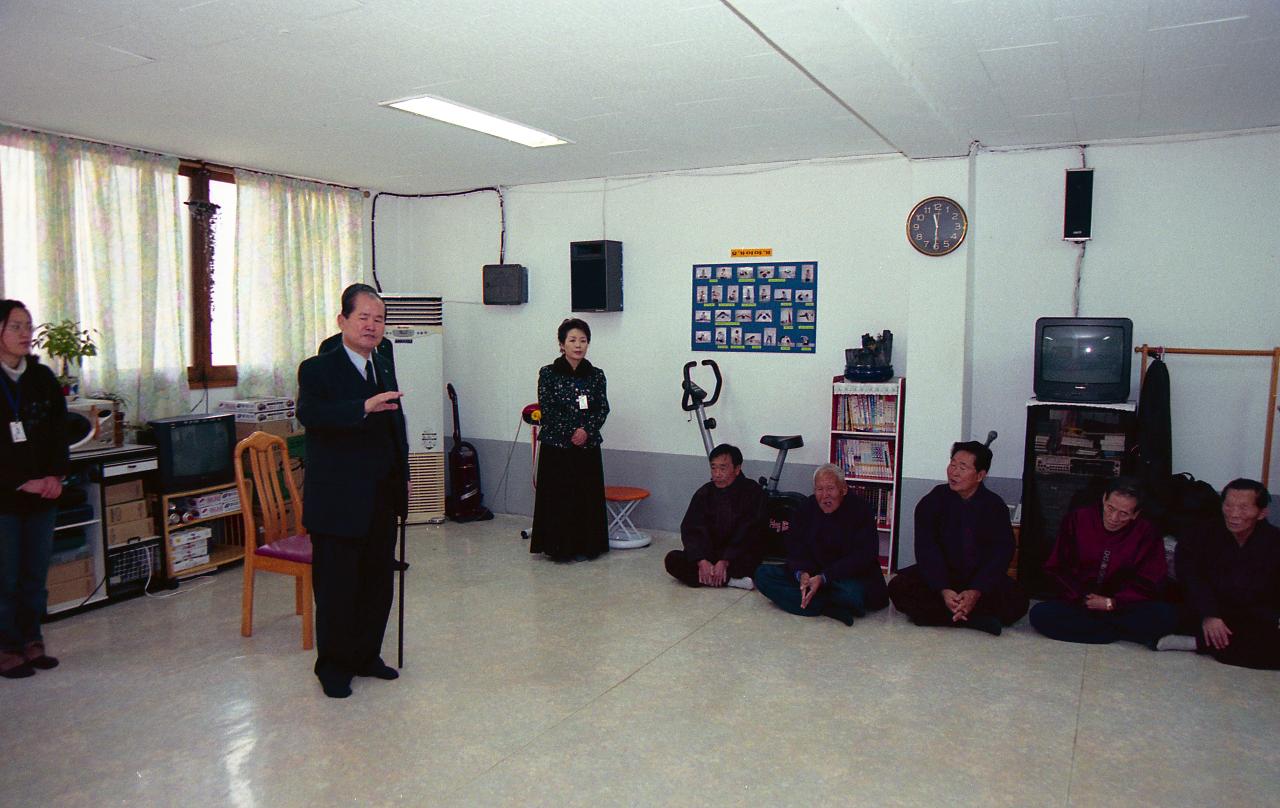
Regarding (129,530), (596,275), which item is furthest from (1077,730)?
(129,530)

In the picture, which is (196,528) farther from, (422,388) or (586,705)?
(586,705)

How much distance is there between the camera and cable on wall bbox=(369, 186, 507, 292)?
6.89m

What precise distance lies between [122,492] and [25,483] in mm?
1106

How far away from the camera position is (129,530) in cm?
479

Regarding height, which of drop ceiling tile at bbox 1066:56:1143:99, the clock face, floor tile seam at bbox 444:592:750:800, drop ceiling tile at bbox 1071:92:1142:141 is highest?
drop ceiling tile at bbox 1071:92:1142:141

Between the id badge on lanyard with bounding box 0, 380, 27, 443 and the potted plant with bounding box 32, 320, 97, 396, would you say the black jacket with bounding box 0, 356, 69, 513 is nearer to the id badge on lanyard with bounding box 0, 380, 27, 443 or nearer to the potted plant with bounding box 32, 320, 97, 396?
the id badge on lanyard with bounding box 0, 380, 27, 443

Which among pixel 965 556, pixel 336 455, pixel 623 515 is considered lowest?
pixel 623 515

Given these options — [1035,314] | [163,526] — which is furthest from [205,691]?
[1035,314]

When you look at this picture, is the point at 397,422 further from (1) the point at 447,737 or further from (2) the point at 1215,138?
(2) the point at 1215,138

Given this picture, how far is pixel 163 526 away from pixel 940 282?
4.58m

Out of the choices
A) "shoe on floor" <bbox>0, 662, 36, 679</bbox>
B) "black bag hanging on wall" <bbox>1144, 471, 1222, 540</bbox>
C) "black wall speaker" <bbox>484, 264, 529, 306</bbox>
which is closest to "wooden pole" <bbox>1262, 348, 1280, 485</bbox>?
"black bag hanging on wall" <bbox>1144, 471, 1222, 540</bbox>

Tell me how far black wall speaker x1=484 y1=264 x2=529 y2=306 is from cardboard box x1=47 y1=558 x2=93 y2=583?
10.6 ft

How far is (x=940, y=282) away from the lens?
515 centimetres

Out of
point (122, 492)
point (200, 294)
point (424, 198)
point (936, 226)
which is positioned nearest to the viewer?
point (122, 492)
